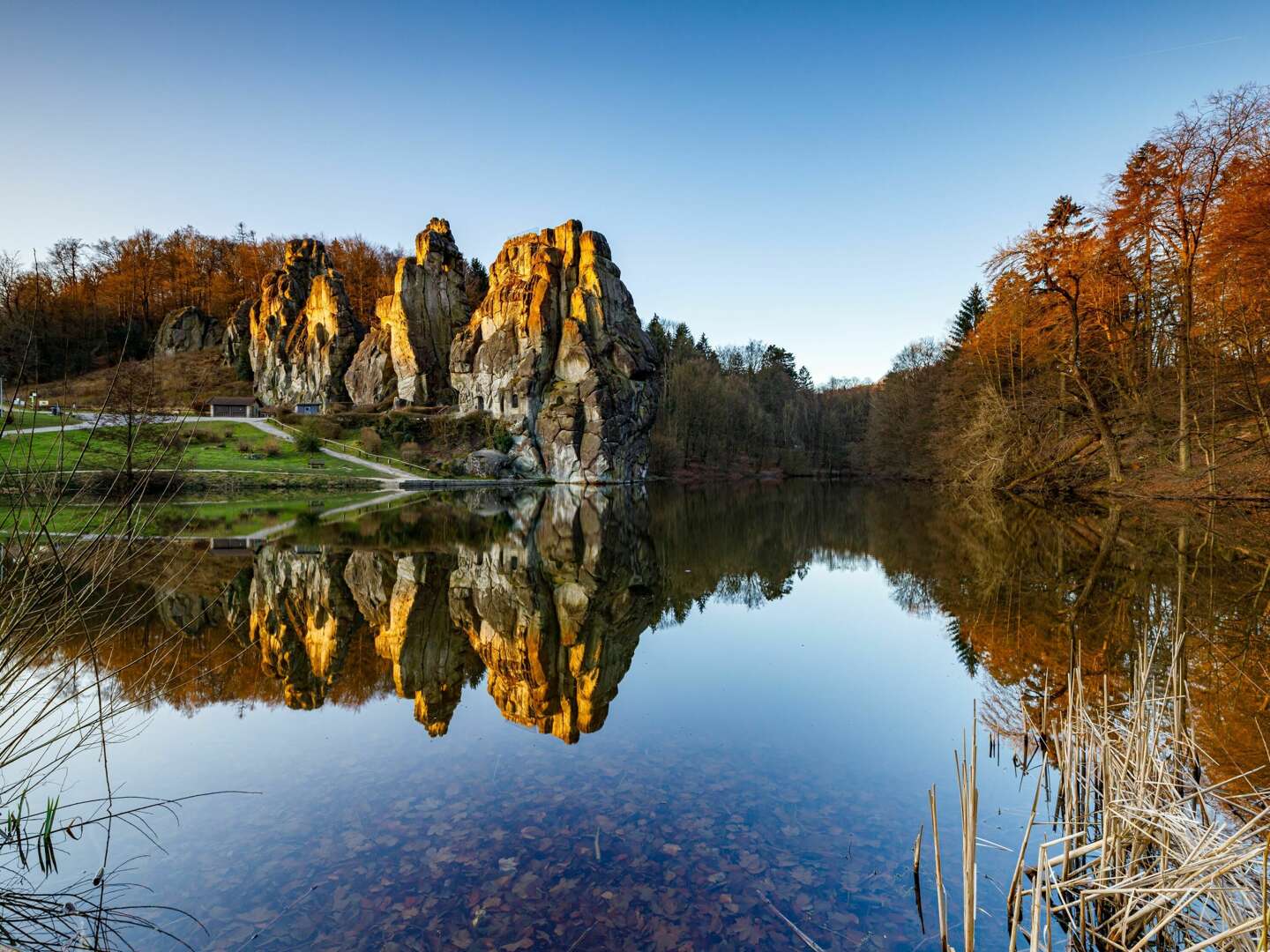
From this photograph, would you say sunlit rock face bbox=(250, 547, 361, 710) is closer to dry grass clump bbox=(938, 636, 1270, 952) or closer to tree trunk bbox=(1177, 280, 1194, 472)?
dry grass clump bbox=(938, 636, 1270, 952)

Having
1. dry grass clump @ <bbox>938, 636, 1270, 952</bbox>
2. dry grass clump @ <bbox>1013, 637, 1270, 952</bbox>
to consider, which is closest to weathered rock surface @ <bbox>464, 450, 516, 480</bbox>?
dry grass clump @ <bbox>938, 636, 1270, 952</bbox>

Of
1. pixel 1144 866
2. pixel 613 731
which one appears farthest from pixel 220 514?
pixel 1144 866

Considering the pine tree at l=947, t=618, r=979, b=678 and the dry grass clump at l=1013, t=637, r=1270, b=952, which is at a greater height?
the dry grass clump at l=1013, t=637, r=1270, b=952

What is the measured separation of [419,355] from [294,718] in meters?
62.4

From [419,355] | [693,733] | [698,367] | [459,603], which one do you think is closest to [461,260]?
[419,355]

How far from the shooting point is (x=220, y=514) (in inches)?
1035

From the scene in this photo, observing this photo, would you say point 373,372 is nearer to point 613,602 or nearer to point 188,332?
point 188,332

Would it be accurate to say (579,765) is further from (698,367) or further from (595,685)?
(698,367)

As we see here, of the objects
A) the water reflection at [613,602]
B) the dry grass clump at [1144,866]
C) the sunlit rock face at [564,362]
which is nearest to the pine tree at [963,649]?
the water reflection at [613,602]

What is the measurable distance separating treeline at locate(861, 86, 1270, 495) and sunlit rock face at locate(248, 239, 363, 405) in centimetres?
6145

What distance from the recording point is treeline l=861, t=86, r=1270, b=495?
62.6 feet

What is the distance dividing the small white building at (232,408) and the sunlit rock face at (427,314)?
13023mm

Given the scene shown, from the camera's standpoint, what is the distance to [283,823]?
4.98 meters

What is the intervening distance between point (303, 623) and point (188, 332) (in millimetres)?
91740
